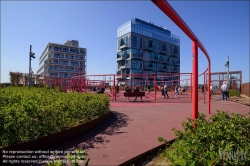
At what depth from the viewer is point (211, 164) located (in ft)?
6.89

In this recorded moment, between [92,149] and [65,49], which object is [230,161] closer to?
[92,149]

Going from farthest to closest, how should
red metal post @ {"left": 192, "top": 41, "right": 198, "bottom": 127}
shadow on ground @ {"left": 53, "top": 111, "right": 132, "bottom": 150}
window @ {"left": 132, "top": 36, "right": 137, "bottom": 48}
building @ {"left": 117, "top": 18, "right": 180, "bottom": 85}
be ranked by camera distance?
window @ {"left": 132, "top": 36, "right": 137, "bottom": 48} < building @ {"left": 117, "top": 18, "right": 180, "bottom": 85} < red metal post @ {"left": 192, "top": 41, "right": 198, "bottom": 127} < shadow on ground @ {"left": 53, "top": 111, "right": 132, "bottom": 150}

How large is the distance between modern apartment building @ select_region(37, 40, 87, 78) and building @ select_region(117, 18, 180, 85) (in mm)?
20756

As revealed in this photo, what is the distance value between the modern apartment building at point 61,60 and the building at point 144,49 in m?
20.8

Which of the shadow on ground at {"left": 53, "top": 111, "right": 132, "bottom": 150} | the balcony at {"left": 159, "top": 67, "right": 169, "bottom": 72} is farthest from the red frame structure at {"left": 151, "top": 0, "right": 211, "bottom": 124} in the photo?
the balcony at {"left": 159, "top": 67, "right": 169, "bottom": 72}

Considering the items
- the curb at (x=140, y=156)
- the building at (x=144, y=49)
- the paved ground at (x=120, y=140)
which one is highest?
the building at (x=144, y=49)

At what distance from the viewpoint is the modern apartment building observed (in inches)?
2753

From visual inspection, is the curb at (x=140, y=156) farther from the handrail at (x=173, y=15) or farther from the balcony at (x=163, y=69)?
the balcony at (x=163, y=69)

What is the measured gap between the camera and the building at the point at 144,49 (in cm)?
5538

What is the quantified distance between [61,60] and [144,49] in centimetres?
3658

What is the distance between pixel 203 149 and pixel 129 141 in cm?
176

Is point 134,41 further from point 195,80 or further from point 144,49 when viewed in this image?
point 195,80

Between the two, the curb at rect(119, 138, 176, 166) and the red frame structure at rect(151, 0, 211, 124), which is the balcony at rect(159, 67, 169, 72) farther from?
the curb at rect(119, 138, 176, 166)

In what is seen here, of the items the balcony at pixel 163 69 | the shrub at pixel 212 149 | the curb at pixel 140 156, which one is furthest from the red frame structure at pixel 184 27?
the balcony at pixel 163 69
